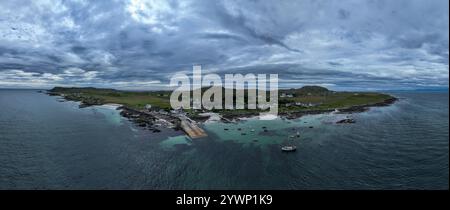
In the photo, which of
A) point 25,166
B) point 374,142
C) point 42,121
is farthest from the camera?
point 42,121

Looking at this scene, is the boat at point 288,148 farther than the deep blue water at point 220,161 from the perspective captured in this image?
Yes

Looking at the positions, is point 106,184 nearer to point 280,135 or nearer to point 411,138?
point 280,135

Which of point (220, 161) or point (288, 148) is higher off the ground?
point (288, 148)

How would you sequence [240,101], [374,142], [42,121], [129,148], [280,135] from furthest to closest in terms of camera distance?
[240,101] < [42,121] < [280,135] < [374,142] < [129,148]

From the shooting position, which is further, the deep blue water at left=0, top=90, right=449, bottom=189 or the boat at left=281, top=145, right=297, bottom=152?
the boat at left=281, top=145, right=297, bottom=152

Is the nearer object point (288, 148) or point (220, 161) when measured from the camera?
point (220, 161)

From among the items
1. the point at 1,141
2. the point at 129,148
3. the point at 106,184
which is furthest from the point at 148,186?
the point at 1,141
